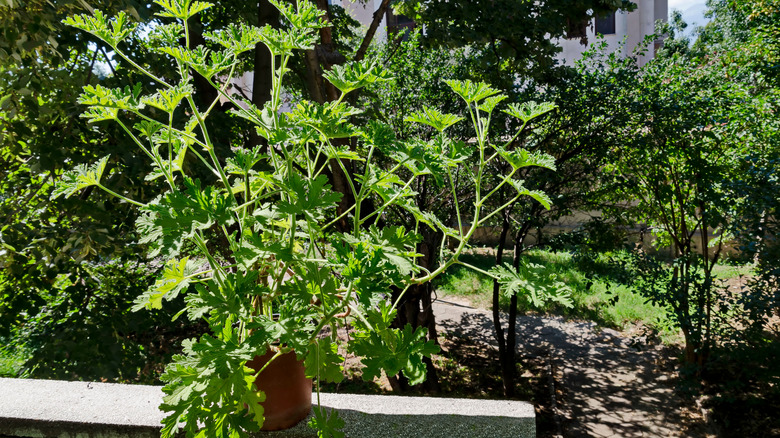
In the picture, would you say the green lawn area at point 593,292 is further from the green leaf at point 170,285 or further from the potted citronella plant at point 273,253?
the green leaf at point 170,285

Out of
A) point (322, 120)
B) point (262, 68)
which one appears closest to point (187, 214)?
point (322, 120)

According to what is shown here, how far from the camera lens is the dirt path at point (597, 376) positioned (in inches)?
194

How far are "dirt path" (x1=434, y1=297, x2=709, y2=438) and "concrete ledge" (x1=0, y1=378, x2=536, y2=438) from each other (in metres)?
3.69

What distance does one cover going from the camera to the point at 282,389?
1499mm

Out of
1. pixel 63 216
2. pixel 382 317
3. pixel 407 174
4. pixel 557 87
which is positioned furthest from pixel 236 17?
pixel 382 317

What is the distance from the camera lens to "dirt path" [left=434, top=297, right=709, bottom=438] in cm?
493

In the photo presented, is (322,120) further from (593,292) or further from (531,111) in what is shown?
(593,292)

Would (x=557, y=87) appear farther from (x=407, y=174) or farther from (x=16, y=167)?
(x=16, y=167)

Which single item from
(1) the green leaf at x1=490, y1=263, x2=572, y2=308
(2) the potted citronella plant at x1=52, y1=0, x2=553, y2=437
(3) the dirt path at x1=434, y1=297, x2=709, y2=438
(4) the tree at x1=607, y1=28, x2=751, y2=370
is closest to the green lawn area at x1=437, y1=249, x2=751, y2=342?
(3) the dirt path at x1=434, y1=297, x2=709, y2=438

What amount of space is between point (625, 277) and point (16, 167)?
17.8ft

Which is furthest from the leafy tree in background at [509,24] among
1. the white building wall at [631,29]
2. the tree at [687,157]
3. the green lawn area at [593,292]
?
the white building wall at [631,29]

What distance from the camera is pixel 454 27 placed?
4309 mm

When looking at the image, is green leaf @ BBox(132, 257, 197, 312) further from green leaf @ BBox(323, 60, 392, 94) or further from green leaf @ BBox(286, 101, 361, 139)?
green leaf @ BBox(323, 60, 392, 94)

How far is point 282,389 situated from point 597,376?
220 inches
